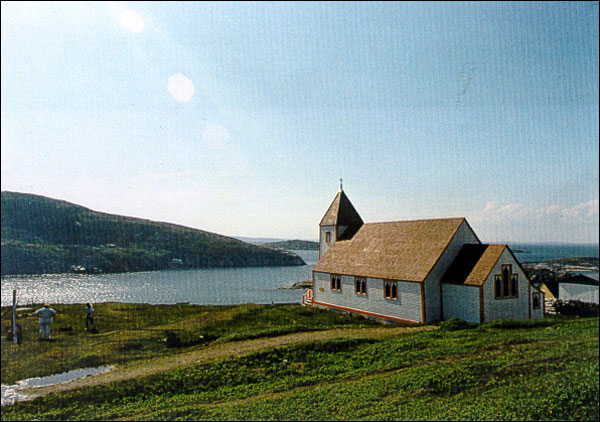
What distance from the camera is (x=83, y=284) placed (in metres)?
28.2

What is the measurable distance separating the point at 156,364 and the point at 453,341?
12.2 m

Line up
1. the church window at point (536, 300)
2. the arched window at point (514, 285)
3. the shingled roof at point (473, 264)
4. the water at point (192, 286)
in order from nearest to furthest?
the shingled roof at point (473, 264) < the arched window at point (514, 285) < the church window at point (536, 300) < the water at point (192, 286)

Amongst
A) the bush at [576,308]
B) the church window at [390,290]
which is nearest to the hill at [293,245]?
the church window at [390,290]

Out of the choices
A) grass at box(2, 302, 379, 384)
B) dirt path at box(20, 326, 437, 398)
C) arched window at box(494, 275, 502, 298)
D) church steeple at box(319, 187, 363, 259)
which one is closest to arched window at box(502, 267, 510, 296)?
arched window at box(494, 275, 502, 298)

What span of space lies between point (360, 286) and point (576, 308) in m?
18.9

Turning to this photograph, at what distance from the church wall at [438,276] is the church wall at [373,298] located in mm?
596

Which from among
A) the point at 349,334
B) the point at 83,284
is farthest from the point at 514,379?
the point at 83,284

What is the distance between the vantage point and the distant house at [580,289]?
32.1m

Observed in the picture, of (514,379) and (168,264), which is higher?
(168,264)

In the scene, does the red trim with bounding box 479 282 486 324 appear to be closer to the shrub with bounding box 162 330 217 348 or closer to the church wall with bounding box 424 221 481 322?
the church wall with bounding box 424 221 481 322

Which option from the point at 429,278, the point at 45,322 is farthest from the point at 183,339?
the point at 429,278

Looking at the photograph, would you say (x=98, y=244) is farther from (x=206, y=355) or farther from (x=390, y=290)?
(x=390, y=290)

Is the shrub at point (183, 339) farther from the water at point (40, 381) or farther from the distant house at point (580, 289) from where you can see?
the distant house at point (580, 289)

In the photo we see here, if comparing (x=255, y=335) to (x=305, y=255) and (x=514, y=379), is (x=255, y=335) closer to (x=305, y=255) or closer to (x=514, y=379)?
(x=514, y=379)
